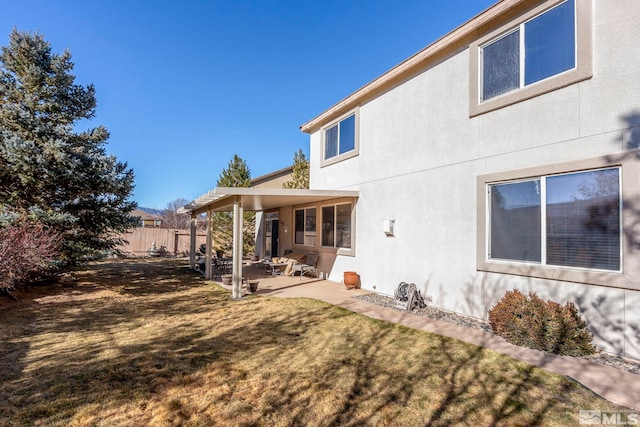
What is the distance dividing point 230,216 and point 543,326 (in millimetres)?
19442

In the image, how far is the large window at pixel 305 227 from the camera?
1348 centimetres

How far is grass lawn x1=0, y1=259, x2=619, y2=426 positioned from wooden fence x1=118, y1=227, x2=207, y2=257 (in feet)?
58.2

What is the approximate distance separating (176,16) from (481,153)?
12777 mm

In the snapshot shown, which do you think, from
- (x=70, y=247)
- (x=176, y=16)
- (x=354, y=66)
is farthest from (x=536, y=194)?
(x=354, y=66)

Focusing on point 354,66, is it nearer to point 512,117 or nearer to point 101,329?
point 512,117

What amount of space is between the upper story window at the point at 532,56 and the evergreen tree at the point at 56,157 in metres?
10.7

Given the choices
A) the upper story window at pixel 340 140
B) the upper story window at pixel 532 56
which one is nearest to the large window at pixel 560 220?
the upper story window at pixel 532 56

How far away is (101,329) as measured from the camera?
640 cm

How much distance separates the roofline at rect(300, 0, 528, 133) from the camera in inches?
259

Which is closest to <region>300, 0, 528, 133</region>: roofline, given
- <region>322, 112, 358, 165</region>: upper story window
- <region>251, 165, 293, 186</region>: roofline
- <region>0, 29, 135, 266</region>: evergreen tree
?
<region>322, 112, 358, 165</region>: upper story window

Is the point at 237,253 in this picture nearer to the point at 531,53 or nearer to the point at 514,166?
the point at 514,166

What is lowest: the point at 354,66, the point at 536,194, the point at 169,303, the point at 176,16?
the point at 169,303

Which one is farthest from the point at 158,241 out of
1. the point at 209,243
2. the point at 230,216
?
the point at 209,243

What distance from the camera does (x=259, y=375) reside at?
14.4 ft
